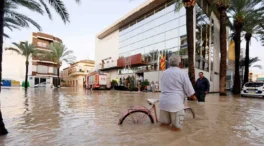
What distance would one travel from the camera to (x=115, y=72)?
134ft

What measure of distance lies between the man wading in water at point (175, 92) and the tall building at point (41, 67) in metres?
53.6

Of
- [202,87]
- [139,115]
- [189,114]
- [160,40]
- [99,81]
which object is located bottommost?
[189,114]

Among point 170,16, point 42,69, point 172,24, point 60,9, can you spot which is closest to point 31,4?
point 60,9

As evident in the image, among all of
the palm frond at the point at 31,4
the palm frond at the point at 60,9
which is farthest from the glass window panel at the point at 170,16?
the palm frond at the point at 60,9

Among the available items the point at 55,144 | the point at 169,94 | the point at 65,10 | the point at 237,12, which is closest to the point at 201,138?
the point at 169,94

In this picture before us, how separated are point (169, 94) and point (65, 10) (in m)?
6.34

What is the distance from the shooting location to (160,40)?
29094 mm

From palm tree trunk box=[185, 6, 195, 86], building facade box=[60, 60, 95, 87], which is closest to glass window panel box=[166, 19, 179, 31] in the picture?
palm tree trunk box=[185, 6, 195, 86]

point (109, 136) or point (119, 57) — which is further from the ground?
point (119, 57)

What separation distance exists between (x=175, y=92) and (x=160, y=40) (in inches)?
1015

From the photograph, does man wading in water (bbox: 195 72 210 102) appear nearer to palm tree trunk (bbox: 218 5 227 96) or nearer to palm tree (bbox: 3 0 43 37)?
palm tree trunk (bbox: 218 5 227 96)

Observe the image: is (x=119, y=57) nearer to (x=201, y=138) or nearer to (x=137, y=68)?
(x=137, y=68)

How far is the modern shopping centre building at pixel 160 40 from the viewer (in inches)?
990

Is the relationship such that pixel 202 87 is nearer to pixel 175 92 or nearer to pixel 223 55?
pixel 175 92
